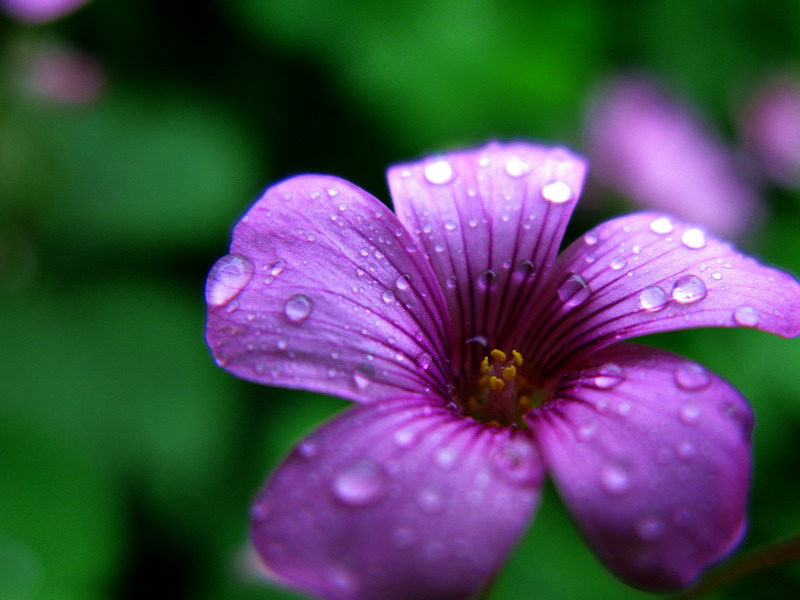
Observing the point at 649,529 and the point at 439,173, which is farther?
the point at 439,173

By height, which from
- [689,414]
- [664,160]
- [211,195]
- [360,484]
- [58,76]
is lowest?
[211,195]

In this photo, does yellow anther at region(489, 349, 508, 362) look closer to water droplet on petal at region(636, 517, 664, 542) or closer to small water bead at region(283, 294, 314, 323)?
small water bead at region(283, 294, 314, 323)

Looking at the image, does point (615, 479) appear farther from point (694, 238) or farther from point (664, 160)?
point (664, 160)

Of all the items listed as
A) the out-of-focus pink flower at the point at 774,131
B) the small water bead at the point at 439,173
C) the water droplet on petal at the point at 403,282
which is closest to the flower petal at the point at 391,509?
the water droplet on petal at the point at 403,282

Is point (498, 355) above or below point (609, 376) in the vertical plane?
below

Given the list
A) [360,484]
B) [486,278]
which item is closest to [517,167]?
[486,278]

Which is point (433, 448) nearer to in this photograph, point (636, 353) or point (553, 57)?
point (636, 353)

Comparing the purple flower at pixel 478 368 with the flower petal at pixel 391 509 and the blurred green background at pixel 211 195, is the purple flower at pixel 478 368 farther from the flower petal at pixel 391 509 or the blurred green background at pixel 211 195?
the blurred green background at pixel 211 195

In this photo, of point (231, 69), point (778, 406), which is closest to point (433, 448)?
point (778, 406)
